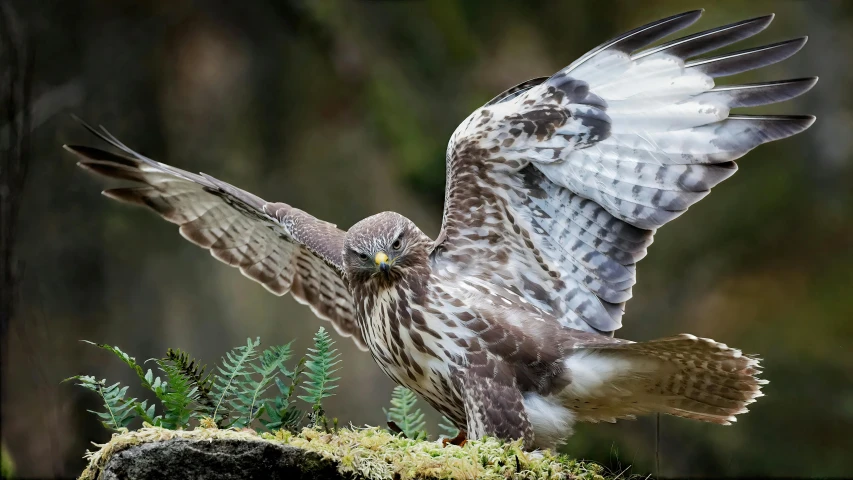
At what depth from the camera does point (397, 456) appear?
265cm

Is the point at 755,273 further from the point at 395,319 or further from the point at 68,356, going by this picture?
the point at 68,356

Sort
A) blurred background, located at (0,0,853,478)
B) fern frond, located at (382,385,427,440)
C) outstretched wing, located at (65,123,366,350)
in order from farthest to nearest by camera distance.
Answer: blurred background, located at (0,0,853,478) < outstretched wing, located at (65,123,366,350) < fern frond, located at (382,385,427,440)

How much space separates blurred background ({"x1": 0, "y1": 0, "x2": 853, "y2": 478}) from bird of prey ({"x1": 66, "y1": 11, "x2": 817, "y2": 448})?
12.4ft

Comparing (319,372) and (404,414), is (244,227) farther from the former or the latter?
(319,372)

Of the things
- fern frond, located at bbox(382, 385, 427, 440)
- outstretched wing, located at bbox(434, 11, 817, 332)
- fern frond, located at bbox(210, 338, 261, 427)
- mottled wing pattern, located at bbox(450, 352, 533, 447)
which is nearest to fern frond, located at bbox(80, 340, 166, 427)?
fern frond, located at bbox(210, 338, 261, 427)

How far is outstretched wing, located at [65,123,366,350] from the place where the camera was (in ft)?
13.9

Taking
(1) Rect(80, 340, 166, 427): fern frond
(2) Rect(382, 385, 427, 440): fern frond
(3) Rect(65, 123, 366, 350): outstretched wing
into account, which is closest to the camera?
(1) Rect(80, 340, 166, 427): fern frond

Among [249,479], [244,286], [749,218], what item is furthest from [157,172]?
[749,218]

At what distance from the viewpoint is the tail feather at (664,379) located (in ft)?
10.3

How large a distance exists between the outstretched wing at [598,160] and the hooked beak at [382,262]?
412 millimetres

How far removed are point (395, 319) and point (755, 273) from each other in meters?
5.26

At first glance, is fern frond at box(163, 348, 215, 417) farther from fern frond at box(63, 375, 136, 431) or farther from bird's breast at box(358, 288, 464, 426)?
bird's breast at box(358, 288, 464, 426)

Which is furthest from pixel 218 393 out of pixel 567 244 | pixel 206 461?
pixel 567 244

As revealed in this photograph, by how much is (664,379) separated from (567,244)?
0.77 m
